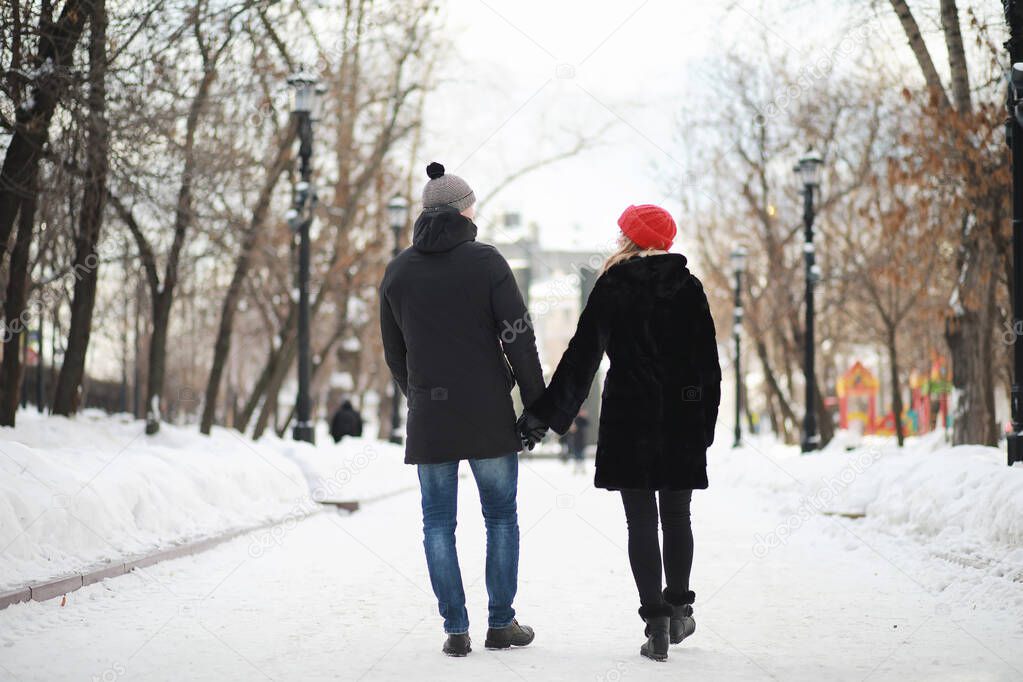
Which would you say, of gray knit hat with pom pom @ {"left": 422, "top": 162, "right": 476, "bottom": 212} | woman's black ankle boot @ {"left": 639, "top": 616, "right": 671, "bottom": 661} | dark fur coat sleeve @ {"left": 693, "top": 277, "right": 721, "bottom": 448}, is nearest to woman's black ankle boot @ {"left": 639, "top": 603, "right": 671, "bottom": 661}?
woman's black ankle boot @ {"left": 639, "top": 616, "right": 671, "bottom": 661}

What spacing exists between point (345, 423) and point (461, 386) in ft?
78.8

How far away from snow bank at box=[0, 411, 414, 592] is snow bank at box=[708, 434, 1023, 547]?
5.95 meters

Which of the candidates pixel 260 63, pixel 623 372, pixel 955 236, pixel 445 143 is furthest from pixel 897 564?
pixel 445 143

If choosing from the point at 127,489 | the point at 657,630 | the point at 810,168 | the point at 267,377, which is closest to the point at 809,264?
the point at 810,168

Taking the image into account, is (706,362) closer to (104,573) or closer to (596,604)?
(596,604)

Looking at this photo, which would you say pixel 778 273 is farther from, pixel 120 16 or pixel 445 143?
pixel 120 16

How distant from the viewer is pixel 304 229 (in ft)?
57.0

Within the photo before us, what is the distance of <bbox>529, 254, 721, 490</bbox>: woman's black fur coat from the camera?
18.8ft

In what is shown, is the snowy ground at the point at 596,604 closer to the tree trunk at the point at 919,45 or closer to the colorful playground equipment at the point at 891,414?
the tree trunk at the point at 919,45

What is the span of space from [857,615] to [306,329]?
1194 centimetres

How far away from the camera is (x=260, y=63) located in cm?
2169

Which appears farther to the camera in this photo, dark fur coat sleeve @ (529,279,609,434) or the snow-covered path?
dark fur coat sleeve @ (529,279,609,434)

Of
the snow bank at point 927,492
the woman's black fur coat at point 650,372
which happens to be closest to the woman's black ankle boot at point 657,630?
the woman's black fur coat at point 650,372

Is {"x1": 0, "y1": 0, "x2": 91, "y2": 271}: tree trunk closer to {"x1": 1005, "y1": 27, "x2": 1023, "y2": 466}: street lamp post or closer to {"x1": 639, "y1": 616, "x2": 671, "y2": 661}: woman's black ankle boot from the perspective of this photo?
{"x1": 639, "y1": 616, "x2": 671, "y2": 661}: woman's black ankle boot
